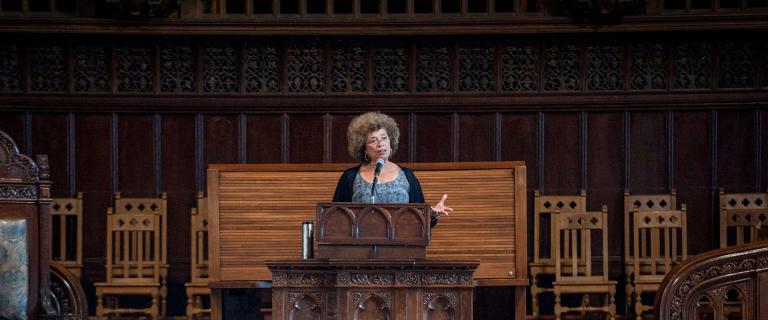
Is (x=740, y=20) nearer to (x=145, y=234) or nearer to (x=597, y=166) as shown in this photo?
(x=597, y=166)

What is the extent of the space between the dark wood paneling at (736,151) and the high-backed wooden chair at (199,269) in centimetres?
418

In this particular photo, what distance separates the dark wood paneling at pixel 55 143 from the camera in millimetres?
9891

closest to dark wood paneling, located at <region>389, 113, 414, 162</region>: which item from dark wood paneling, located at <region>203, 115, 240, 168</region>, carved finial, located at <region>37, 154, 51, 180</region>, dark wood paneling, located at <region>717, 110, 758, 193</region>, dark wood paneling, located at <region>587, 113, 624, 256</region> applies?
dark wood paneling, located at <region>203, 115, 240, 168</region>

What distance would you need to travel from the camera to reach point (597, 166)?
9953 mm

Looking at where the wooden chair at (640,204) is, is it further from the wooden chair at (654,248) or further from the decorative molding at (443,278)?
the decorative molding at (443,278)

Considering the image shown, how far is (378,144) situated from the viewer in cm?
682

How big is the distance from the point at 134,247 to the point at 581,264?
349 cm

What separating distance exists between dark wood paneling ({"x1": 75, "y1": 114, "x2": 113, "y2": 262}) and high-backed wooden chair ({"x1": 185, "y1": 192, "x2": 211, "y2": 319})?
2.80ft

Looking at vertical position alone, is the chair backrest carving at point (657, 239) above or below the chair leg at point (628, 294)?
above

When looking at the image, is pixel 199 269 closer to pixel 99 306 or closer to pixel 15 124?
pixel 99 306

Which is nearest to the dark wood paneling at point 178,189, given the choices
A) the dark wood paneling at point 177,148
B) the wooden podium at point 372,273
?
the dark wood paneling at point 177,148

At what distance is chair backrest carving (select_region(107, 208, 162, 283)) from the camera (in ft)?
30.8

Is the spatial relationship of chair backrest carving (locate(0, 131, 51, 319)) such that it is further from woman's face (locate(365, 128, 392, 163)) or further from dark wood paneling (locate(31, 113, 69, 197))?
dark wood paneling (locate(31, 113, 69, 197))

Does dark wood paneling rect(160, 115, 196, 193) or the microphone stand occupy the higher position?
dark wood paneling rect(160, 115, 196, 193)
